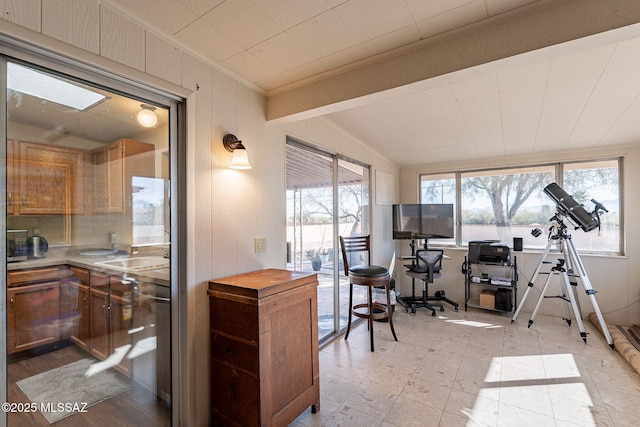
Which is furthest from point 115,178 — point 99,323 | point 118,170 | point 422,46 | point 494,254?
point 494,254

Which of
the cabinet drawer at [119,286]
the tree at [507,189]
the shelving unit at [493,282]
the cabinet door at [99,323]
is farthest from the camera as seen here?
the tree at [507,189]

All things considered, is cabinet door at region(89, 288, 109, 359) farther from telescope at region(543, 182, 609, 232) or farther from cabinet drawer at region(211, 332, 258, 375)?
telescope at region(543, 182, 609, 232)

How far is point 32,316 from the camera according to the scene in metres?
1.27

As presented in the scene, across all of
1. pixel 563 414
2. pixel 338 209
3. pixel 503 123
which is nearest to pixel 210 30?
pixel 338 209

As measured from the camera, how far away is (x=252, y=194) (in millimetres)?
2137

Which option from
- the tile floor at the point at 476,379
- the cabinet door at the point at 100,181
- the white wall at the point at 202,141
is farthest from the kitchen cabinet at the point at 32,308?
the tile floor at the point at 476,379

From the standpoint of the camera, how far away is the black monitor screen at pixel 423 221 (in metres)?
4.33

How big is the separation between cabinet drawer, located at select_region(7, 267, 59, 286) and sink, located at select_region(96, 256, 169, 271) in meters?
0.19

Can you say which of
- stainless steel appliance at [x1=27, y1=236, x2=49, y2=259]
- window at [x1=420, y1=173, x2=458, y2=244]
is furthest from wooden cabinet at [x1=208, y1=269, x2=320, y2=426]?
window at [x1=420, y1=173, x2=458, y2=244]

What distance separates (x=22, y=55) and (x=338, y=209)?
262 centimetres

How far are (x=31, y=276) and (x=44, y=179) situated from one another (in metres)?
0.42

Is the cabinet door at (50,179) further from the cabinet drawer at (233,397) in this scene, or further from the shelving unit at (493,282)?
the shelving unit at (493,282)

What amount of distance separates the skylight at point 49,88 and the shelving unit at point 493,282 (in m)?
4.48

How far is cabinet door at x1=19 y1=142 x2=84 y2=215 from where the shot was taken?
4.00ft
